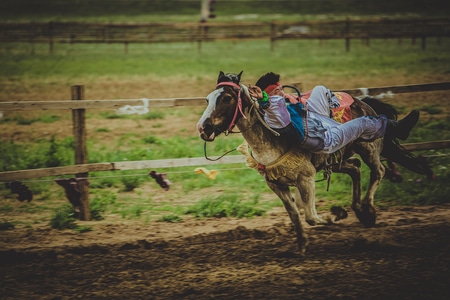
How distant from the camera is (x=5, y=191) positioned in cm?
795

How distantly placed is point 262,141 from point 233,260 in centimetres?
120

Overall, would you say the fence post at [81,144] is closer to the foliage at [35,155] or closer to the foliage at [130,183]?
the foliage at [130,183]

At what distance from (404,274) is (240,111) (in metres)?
2.00

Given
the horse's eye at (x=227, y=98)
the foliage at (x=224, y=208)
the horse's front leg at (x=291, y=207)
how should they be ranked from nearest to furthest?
the horse's eye at (x=227, y=98)
the horse's front leg at (x=291, y=207)
the foliage at (x=224, y=208)

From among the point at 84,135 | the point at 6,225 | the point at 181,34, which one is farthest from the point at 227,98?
the point at 181,34

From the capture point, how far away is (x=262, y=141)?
5230mm

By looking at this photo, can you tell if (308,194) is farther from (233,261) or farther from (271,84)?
(271,84)

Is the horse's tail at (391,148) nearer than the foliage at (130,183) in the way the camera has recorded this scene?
Yes

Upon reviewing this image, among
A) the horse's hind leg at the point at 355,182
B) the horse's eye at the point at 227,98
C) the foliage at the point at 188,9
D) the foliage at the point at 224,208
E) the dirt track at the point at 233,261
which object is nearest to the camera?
the dirt track at the point at 233,261

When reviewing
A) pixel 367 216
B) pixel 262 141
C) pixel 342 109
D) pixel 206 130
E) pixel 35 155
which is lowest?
pixel 367 216

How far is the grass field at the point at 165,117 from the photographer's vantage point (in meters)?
7.55

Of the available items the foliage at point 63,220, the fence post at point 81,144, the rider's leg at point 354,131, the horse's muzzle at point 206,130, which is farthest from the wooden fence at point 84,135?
the horse's muzzle at point 206,130

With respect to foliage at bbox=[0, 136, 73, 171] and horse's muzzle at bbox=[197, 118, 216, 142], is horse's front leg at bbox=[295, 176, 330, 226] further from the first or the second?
foliage at bbox=[0, 136, 73, 171]

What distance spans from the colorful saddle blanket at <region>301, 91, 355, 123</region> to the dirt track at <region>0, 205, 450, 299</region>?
1.25 meters
